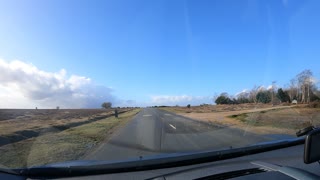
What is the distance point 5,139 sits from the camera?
863 inches

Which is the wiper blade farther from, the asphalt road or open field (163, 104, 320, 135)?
open field (163, 104, 320, 135)

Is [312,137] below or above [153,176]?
above

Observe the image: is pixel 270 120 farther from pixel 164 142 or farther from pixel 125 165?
pixel 125 165

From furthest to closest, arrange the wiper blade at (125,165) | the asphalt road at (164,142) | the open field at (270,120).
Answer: the open field at (270,120), the asphalt road at (164,142), the wiper blade at (125,165)

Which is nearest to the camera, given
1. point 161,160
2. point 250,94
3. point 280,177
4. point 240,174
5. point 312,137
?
point 312,137

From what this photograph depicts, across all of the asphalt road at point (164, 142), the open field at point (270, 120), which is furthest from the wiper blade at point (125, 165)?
the open field at point (270, 120)

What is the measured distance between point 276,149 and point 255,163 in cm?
129

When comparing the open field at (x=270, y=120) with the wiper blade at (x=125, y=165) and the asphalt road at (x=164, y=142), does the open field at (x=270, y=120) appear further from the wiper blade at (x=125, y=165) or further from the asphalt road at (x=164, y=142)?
the wiper blade at (x=125, y=165)

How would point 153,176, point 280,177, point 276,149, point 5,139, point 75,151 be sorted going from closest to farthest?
point 280,177, point 153,176, point 276,149, point 75,151, point 5,139

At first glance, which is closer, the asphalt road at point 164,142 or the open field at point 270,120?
the asphalt road at point 164,142

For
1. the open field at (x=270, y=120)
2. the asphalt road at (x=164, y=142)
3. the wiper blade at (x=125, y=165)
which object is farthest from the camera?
the open field at (x=270, y=120)

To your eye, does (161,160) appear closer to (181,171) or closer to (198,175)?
(181,171)

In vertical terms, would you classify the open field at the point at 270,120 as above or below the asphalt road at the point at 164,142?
above

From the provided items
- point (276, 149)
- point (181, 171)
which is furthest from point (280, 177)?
point (276, 149)
